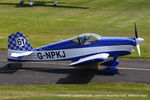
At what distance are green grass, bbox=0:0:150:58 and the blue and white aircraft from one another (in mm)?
4043

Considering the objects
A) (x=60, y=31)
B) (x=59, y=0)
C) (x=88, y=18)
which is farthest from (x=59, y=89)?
(x=59, y=0)

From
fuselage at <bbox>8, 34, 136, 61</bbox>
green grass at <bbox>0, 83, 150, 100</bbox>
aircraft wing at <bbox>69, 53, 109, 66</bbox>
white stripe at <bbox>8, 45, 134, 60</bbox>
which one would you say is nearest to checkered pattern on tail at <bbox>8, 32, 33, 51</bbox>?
fuselage at <bbox>8, 34, 136, 61</bbox>

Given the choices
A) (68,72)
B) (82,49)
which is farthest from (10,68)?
(82,49)

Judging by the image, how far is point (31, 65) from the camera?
1769cm

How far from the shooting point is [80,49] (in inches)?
639

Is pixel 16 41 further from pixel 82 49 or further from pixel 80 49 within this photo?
pixel 82 49

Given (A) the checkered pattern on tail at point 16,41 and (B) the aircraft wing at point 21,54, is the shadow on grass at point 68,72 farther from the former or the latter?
(A) the checkered pattern on tail at point 16,41

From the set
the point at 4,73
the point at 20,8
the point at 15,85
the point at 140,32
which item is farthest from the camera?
the point at 20,8

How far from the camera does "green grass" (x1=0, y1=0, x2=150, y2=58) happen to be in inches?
1057

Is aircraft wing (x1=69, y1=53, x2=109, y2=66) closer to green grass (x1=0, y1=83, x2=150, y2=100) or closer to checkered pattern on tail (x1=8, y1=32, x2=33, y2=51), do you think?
green grass (x1=0, y1=83, x2=150, y2=100)

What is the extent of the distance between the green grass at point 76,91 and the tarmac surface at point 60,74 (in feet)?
2.36

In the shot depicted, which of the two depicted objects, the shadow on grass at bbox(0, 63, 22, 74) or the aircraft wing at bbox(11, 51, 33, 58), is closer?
the aircraft wing at bbox(11, 51, 33, 58)

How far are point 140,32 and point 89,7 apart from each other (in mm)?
16165

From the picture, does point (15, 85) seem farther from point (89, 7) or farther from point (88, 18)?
point (89, 7)
